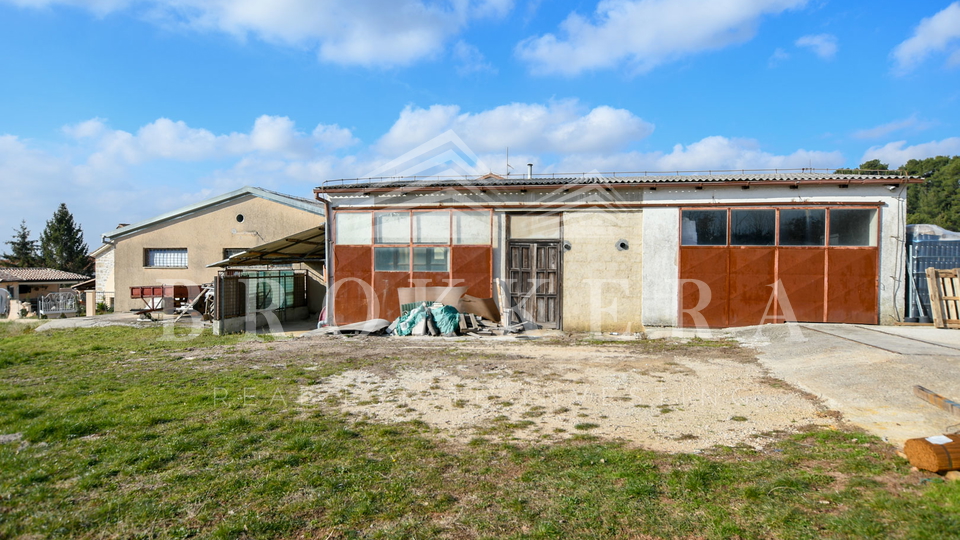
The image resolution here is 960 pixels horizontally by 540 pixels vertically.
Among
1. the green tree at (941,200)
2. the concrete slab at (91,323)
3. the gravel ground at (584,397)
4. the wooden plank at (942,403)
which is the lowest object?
the concrete slab at (91,323)

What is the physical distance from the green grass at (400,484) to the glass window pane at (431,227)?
27.5 feet

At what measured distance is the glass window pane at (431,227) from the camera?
13.8 m

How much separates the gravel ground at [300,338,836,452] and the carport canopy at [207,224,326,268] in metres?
6.89

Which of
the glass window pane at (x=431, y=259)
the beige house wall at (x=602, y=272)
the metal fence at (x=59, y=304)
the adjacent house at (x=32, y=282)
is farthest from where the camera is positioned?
the adjacent house at (x=32, y=282)

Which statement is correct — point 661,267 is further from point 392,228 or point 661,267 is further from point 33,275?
point 33,275

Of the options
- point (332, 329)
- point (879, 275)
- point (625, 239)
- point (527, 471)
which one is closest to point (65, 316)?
point (332, 329)

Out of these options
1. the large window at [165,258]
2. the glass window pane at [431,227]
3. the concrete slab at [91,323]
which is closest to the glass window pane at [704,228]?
the glass window pane at [431,227]

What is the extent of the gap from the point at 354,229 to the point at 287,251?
10.2 ft

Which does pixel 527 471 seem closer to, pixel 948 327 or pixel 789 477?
pixel 789 477

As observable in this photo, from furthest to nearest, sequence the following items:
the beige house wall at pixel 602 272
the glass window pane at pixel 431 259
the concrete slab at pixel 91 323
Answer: the concrete slab at pixel 91 323 < the glass window pane at pixel 431 259 < the beige house wall at pixel 602 272

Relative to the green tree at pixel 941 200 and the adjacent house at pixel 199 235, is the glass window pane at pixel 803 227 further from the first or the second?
the green tree at pixel 941 200

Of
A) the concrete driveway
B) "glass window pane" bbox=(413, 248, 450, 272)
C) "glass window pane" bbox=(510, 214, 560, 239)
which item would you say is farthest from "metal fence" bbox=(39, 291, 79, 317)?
the concrete driveway

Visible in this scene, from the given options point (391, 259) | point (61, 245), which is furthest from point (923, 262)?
point (61, 245)

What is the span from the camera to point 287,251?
15.9 m
